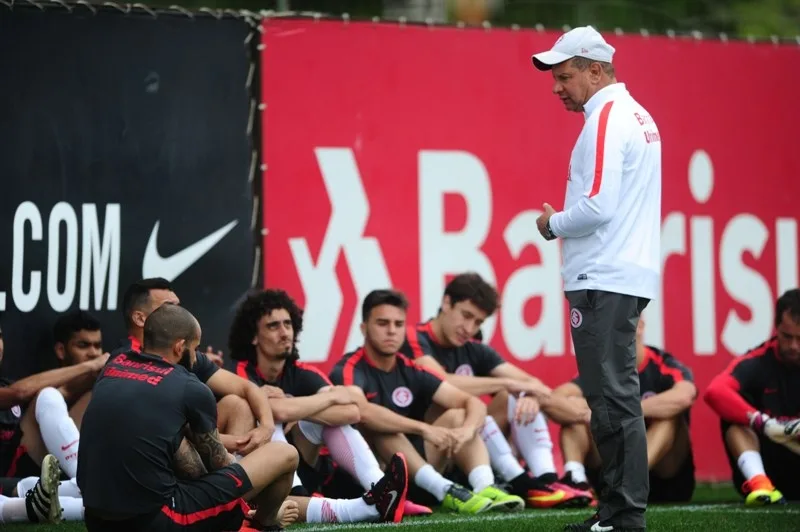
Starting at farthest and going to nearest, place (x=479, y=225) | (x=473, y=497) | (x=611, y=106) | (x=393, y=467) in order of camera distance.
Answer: (x=479, y=225)
(x=473, y=497)
(x=393, y=467)
(x=611, y=106)

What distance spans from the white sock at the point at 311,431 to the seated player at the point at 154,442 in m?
1.85

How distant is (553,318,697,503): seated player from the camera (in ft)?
27.6

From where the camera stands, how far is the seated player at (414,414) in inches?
304

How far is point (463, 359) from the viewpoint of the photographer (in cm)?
880

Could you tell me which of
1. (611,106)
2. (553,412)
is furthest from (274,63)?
(611,106)

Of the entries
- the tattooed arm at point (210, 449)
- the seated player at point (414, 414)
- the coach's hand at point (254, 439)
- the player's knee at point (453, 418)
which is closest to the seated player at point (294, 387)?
the seated player at point (414, 414)

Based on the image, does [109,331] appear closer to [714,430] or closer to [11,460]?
[11,460]

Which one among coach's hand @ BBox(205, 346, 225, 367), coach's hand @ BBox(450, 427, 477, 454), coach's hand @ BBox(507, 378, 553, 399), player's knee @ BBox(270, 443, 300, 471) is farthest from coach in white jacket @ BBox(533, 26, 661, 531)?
coach's hand @ BBox(507, 378, 553, 399)

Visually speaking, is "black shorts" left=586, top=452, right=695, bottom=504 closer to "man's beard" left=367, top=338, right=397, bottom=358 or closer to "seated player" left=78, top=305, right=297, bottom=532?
"man's beard" left=367, top=338, right=397, bottom=358

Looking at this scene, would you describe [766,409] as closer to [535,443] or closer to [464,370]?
[535,443]

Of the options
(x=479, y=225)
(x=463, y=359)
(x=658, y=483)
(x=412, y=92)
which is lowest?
(x=658, y=483)

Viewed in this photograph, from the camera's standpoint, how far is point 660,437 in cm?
841

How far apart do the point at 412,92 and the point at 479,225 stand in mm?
913

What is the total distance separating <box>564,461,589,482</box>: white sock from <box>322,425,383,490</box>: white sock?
1.18 m
